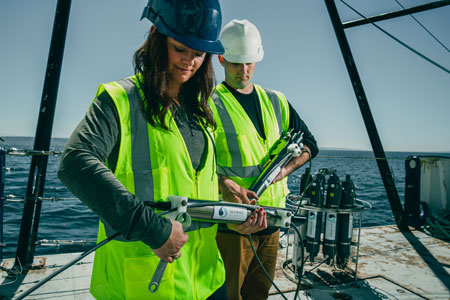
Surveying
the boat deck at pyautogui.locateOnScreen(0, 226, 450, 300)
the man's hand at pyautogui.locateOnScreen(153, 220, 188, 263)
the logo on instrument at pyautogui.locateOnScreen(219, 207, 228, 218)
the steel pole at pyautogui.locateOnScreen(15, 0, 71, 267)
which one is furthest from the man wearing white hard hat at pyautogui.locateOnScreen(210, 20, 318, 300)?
the steel pole at pyautogui.locateOnScreen(15, 0, 71, 267)

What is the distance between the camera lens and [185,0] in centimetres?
124

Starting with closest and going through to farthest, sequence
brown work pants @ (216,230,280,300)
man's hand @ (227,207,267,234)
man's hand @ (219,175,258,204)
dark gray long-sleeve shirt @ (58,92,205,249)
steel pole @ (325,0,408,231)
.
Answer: dark gray long-sleeve shirt @ (58,92,205,249), man's hand @ (227,207,267,234), man's hand @ (219,175,258,204), brown work pants @ (216,230,280,300), steel pole @ (325,0,408,231)

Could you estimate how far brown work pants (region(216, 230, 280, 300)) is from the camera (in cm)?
223

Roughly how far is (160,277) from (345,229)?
2.62 m

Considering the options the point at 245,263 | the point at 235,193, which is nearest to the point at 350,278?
the point at 245,263

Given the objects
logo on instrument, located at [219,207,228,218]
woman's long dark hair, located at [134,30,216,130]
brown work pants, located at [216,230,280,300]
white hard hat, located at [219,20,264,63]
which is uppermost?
white hard hat, located at [219,20,264,63]

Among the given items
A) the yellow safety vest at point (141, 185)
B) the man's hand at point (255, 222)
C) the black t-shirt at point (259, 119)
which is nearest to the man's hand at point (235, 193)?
the black t-shirt at point (259, 119)

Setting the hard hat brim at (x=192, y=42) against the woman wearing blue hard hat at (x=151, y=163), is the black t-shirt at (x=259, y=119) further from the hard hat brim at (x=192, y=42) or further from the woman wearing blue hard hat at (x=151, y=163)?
the hard hat brim at (x=192, y=42)

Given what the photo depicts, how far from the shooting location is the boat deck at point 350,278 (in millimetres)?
2906

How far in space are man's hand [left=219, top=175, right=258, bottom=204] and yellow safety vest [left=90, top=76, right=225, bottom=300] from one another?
0.75 m

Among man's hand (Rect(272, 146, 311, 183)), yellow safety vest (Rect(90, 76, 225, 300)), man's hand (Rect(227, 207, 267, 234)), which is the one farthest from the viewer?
man's hand (Rect(272, 146, 311, 183))

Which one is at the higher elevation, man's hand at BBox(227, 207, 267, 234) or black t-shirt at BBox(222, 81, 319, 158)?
black t-shirt at BBox(222, 81, 319, 158)

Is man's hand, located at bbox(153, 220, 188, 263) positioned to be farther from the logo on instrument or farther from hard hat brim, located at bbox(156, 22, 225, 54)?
hard hat brim, located at bbox(156, 22, 225, 54)

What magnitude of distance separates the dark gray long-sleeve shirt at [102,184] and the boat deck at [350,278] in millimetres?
2182
